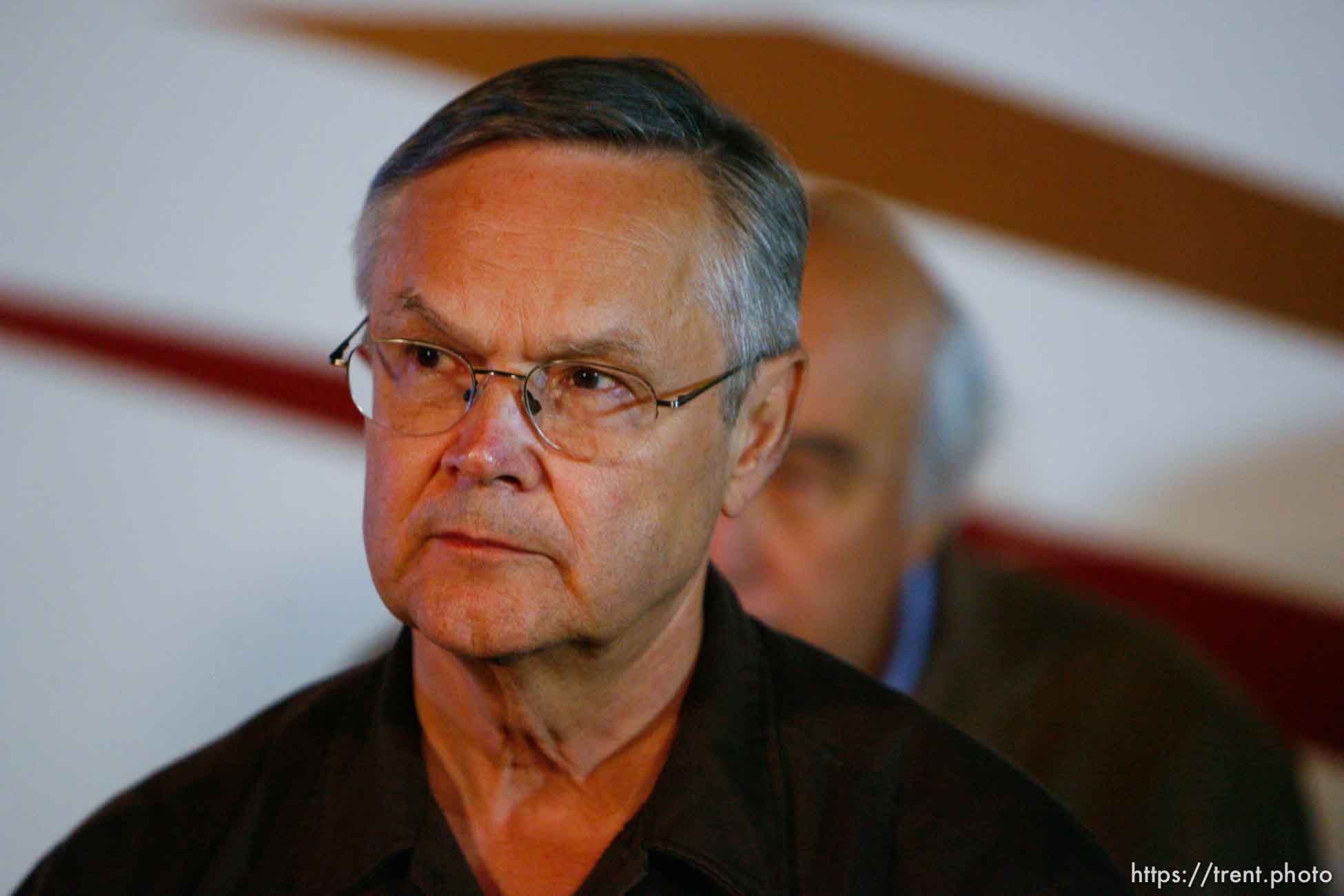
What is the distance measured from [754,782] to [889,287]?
1148mm

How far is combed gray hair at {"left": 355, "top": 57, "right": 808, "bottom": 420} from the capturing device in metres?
1.08

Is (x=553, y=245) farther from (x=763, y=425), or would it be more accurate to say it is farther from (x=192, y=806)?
(x=192, y=806)

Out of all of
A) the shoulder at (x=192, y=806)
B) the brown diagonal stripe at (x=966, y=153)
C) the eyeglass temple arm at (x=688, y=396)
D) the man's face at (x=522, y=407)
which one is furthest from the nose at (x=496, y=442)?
the brown diagonal stripe at (x=966, y=153)

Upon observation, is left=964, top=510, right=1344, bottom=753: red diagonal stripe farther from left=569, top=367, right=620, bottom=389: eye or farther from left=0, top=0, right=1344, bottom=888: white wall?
left=569, top=367, right=620, bottom=389: eye

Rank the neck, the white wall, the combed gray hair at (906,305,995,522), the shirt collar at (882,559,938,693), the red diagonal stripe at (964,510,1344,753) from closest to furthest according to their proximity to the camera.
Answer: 1. the neck
2. the shirt collar at (882,559,938,693)
3. the combed gray hair at (906,305,995,522)
4. the white wall
5. the red diagonal stripe at (964,510,1344,753)

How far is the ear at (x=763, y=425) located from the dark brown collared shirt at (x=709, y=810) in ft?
0.31

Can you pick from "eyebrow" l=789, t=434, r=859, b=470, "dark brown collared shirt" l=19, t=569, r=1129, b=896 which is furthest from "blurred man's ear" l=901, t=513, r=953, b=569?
"dark brown collared shirt" l=19, t=569, r=1129, b=896

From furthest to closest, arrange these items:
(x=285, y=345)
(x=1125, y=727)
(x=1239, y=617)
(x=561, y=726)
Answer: (x=1239, y=617) → (x=285, y=345) → (x=1125, y=727) → (x=561, y=726)

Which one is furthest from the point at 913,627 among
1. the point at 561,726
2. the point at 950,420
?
the point at 561,726

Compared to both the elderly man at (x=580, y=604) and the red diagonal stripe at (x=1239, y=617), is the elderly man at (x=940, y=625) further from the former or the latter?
the elderly man at (x=580, y=604)

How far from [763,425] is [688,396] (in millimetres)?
163

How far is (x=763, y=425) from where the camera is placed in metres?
1.24

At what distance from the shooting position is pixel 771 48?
8.42ft

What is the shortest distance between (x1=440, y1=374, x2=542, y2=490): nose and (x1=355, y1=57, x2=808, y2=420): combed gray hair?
0.18 metres
